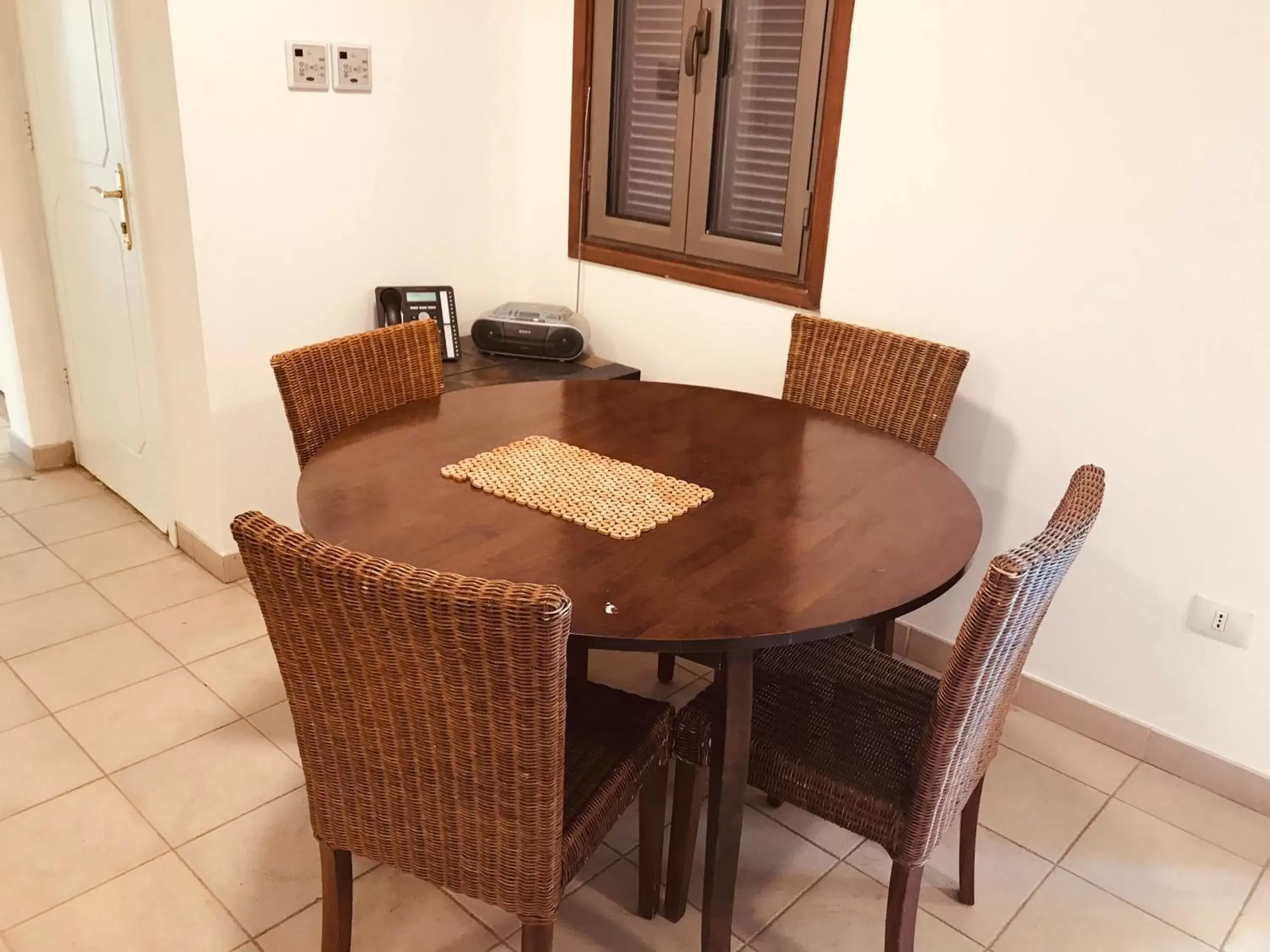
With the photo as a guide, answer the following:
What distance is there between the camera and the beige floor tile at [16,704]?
2.26 meters

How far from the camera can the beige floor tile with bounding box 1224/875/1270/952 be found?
1.83m

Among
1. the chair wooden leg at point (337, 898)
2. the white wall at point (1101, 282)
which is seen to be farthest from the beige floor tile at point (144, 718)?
the white wall at point (1101, 282)

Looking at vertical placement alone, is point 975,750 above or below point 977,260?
below

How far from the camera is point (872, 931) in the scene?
5.96 ft

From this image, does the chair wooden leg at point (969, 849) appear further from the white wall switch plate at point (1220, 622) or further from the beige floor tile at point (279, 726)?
the beige floor tile at point (279, 726)

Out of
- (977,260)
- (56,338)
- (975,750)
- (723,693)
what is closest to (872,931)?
(975,750)

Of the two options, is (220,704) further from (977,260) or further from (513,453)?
(977,260)

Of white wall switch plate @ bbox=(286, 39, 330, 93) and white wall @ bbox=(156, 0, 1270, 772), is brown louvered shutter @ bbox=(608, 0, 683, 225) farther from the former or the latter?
white wall switch plate @ bbox=(286, 39, 330, 93)

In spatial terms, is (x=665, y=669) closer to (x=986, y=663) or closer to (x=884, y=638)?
(x=884, y=638)

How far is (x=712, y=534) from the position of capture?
5.24 feet

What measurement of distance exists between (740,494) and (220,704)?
1.37 metres

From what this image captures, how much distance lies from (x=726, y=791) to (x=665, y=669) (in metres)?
0.96

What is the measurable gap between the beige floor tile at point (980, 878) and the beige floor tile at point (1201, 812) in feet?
1.15

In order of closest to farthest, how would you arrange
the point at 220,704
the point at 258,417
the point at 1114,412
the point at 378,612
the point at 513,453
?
the point at 378,612 → the point at 513,453 → the point at 1114,412 → the point at 220,704 → the point at 258,417
